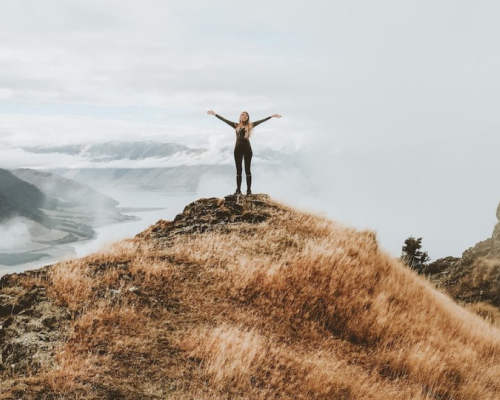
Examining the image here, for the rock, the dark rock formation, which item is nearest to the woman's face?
the dark rock formation

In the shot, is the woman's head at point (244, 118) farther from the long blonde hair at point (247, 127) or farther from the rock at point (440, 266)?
the rock at point (440, 266)

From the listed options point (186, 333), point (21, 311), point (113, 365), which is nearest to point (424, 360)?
point (186, 333)

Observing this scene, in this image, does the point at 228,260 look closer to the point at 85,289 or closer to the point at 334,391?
the point at 85,289

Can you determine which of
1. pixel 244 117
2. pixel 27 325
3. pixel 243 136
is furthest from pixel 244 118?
pixel 27 325

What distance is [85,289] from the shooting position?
25.0 feet

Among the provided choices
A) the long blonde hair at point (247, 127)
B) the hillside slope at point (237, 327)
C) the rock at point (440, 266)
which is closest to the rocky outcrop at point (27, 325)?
the hillside slope at point (237, 327)

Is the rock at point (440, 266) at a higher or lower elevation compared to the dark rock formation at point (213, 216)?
lower

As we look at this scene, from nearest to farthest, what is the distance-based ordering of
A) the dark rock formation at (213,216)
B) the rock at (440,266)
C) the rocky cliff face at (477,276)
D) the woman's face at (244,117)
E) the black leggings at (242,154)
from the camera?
the dark rock formation at (213,216) < the woman's face at (244,117) < the black leggings at (242,154) < the rocky cliff face at (477,276) < the rock at (440,266)

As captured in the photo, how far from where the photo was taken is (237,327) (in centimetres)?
696

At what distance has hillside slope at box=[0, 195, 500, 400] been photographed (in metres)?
5.68

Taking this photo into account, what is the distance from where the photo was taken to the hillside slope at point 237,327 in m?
5.68

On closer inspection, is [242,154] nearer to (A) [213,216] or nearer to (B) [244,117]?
(B) [244,117]

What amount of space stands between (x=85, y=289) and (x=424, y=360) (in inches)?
234

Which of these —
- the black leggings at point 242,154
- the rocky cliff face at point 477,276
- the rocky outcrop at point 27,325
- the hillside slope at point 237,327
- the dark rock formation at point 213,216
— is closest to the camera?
the hillside slope at point 237,327
